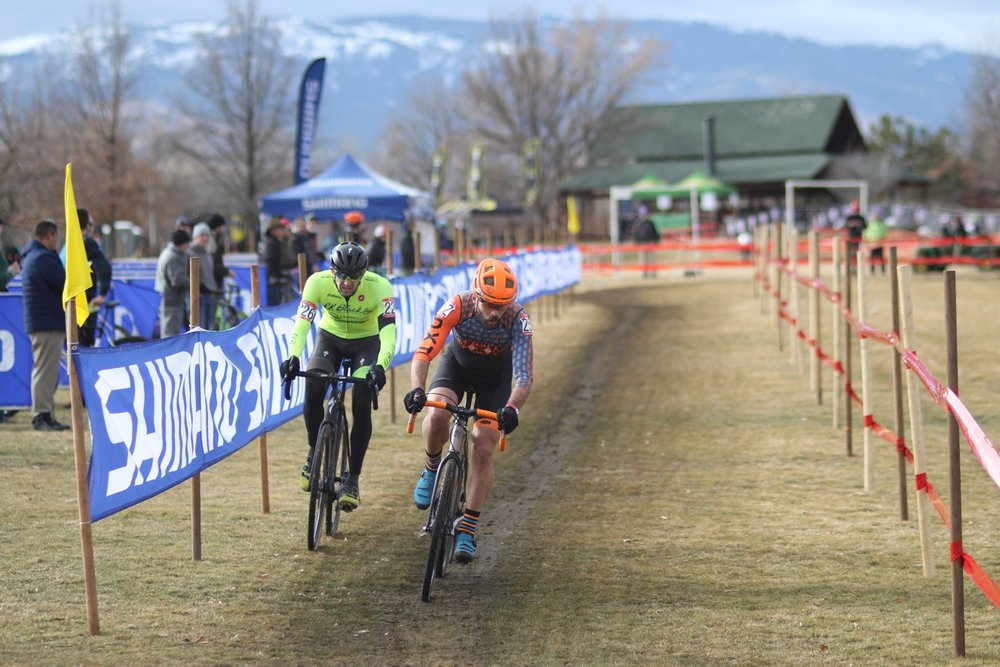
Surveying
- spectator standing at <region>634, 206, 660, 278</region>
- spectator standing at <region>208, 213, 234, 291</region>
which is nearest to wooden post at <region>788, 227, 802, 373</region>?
spectator standing at <region>208, 213, 234, 291</region>

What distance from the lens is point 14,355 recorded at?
1277 centimetres

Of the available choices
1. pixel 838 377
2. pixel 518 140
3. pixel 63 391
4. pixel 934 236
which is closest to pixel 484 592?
pixel 838 377

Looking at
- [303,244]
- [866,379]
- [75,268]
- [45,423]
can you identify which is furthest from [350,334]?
[303,244]

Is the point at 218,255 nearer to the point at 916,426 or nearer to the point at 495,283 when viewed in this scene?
the point at 495,283

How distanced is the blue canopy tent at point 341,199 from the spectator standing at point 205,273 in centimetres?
1015

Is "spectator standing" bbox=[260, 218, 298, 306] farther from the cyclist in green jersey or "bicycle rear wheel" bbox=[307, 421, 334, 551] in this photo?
"bicycle rear wheel" bbox=[307, 421, 334, 551]

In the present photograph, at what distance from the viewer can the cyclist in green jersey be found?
27.8 ft

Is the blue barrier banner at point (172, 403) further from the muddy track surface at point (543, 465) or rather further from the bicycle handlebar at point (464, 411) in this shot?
the muddy track surface at point (543, 465)

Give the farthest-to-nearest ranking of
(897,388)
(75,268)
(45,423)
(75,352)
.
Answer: (45,423) < (897,388) < (75,268) < (75,352)

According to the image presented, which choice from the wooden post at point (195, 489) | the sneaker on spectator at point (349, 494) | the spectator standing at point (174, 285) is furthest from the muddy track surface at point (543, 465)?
the spectator standing at point (174, 285)

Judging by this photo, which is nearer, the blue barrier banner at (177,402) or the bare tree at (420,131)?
the blue barrier banner at (177,402)

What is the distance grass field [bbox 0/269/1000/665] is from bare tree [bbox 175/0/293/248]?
47.6 meters

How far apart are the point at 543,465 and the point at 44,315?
496cm

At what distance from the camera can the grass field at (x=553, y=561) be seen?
6348 mm
